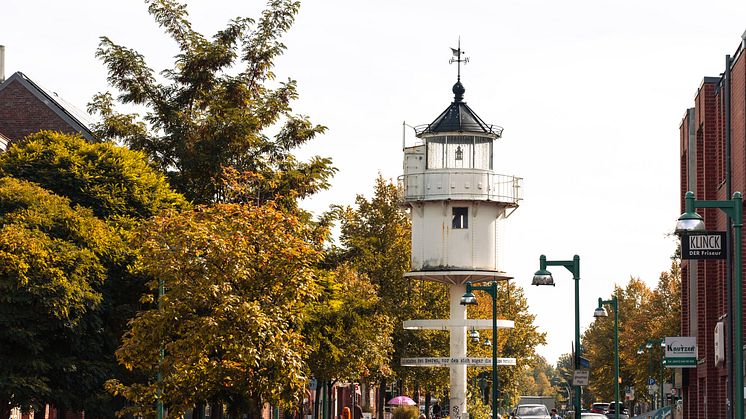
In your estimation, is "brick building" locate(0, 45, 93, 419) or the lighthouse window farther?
the lighthouse window

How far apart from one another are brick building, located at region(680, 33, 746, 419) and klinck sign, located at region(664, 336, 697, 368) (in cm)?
46

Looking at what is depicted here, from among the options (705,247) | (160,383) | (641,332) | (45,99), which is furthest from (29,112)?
(641,332)

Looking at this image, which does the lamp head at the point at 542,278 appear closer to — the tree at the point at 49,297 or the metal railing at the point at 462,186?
the tree at the point at 49,297

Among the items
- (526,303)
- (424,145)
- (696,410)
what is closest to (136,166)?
(696,410)

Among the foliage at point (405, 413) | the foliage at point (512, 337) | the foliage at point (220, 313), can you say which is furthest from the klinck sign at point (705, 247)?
the foliage at point (512, 337)

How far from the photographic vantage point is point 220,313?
29.8m

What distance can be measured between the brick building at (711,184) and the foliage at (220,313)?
1073 cm

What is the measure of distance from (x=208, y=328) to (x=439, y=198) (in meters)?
33.5

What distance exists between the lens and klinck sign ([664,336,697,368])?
1614 inches

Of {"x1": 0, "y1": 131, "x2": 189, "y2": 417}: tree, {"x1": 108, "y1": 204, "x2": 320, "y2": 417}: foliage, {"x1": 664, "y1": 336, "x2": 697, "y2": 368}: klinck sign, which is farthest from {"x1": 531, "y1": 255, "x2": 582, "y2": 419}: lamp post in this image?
{"x1": 0, "y1": 131, "x2": 189, "y2": 417}: tree

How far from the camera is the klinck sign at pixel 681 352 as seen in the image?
41000mm

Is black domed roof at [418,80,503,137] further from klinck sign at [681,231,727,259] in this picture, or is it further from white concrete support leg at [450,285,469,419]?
klinck sign at [681,231,727,259]

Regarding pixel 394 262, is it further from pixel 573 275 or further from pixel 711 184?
pixel 573 275

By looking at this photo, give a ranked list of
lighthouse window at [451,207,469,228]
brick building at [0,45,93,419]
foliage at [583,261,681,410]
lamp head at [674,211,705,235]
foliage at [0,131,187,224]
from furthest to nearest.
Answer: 1. foliage at [583,261,681,410]
2. lighthouse window at [451,207,469,228]
3. brick building at [0,45,93,419]
4. foliage at [0,131,187,224]
5. lamp head at [674,211,705,235]
